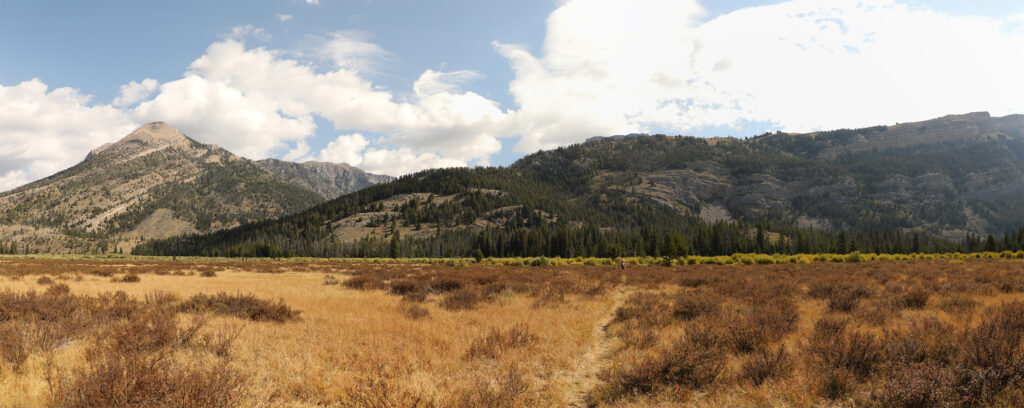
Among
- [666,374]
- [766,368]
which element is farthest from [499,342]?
[766,368]

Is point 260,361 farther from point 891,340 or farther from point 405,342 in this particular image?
point 891,340

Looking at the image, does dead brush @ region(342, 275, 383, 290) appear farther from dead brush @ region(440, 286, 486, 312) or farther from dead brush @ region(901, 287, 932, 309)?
dead brush @ region(901, 287, 932, 309)

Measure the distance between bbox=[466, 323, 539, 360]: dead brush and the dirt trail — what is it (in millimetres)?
1489

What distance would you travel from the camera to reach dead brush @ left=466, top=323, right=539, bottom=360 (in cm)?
885

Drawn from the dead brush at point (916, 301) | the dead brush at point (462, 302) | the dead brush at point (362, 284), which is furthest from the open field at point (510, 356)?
the dead brush at point (362, 284)

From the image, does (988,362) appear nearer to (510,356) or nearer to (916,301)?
(510,356)

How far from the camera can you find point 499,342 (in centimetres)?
Result: 943

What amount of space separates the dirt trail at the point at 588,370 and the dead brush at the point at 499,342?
4.88 ft

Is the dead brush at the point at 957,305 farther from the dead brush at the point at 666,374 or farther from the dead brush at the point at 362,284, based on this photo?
the dead brush at the point at 362,284

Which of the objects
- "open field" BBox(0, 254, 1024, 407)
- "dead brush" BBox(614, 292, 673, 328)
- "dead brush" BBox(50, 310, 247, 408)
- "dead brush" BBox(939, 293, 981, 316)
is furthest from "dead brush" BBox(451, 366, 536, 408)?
"dead brush" BBox(939, 293, 981, 316)

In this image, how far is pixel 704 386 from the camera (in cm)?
703

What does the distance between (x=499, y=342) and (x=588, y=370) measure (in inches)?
85.8

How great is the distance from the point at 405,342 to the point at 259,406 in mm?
4003

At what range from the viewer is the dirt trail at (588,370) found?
7188mm
